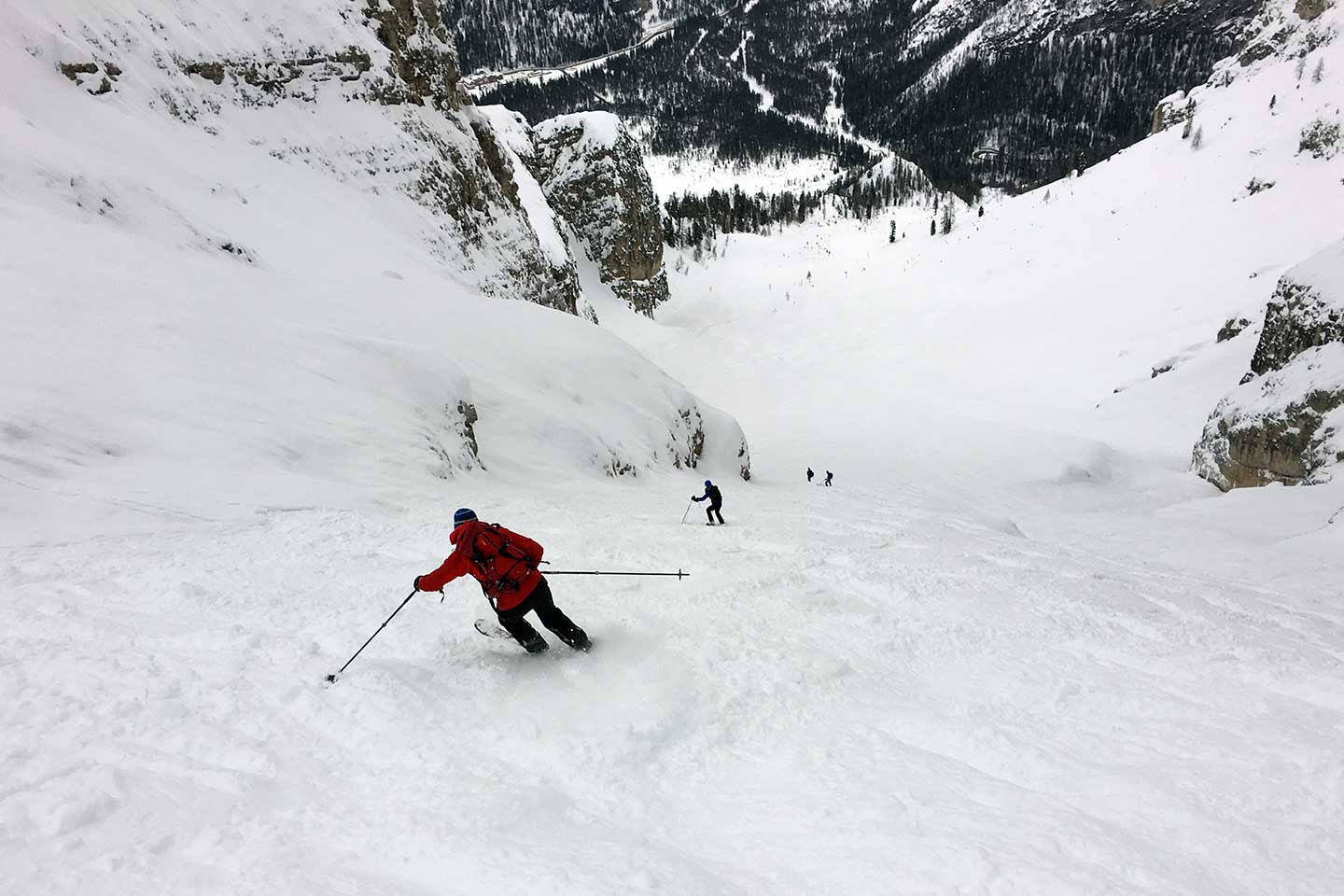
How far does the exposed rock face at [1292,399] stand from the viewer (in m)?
15.6

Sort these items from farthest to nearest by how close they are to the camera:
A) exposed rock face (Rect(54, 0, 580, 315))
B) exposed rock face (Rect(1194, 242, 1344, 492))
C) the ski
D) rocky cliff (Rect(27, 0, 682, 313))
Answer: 1. exposed rock face (Rect(54, 0, 580, 315))
2. rocky cliff (Rect(27, 0, 682, 313))
3. exposed rock face (Rect(1194, 242, 1344, 492))
4. the ski

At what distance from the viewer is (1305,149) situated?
44.6 m

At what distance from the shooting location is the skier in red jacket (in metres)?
5.08

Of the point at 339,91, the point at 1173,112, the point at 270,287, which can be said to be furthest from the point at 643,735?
the point at 1173,112

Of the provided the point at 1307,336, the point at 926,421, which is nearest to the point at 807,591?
the point at 1307,336

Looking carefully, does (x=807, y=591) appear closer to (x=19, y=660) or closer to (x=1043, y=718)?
(x=1043, y=718)

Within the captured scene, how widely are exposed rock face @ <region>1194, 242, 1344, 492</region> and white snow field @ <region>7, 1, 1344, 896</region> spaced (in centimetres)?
157

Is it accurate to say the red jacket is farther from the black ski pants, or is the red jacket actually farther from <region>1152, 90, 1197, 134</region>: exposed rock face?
<region>1152, 90, 1197, 134</region>: exposed rock face

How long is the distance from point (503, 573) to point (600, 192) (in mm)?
52959

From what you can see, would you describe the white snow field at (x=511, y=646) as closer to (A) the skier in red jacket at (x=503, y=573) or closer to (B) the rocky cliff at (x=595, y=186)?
(A) the skier in red jacket at (x=503, y=573)

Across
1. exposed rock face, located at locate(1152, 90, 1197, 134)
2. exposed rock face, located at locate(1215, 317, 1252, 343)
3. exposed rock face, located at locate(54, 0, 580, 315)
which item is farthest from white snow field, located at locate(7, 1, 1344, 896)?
exposed rock face, located at locate(1152, 90, 1197, 134)

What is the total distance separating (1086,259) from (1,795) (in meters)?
54.3

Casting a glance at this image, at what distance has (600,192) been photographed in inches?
2092

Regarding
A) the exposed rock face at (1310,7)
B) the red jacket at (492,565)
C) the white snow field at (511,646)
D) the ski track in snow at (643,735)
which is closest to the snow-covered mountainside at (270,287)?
the white snow field at (511,646)
